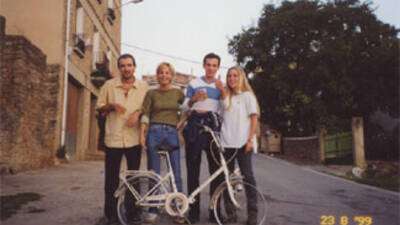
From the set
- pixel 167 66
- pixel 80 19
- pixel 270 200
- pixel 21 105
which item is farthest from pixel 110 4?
pixel 167 66

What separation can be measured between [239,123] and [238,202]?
928 mm

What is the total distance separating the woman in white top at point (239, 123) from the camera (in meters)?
5.58

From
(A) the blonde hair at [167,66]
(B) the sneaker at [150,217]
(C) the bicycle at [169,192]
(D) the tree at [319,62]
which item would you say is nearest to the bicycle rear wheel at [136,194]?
(C) the bicycle at [169,192]

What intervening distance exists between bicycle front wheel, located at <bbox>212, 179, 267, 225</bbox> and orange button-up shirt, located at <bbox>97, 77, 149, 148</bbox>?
44.9 inches

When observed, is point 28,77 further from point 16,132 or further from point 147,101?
point 147,101

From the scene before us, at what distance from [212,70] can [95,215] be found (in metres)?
2.40

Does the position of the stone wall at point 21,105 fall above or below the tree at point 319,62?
below

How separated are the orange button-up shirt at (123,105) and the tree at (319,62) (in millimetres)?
20263

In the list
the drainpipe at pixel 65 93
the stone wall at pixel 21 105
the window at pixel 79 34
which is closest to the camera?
the stone wall at pixel 21 105

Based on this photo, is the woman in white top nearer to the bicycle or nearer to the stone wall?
the bicycle

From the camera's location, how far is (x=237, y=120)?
5.68 meters

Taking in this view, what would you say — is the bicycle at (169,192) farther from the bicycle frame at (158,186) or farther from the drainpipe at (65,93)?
the drainpipe at (65,93)

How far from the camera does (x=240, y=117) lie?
5.69 m

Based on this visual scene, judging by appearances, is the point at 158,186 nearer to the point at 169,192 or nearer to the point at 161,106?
the point at 169,192
